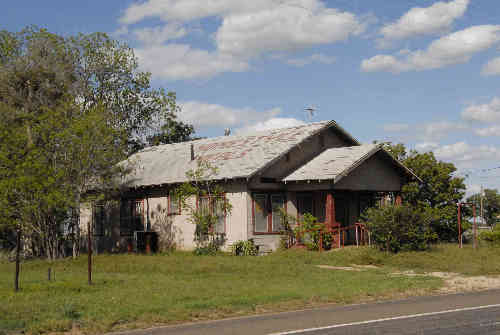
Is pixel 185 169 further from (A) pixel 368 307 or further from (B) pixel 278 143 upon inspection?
(A) pixel 368 307

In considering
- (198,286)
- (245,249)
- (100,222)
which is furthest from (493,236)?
(100,222)

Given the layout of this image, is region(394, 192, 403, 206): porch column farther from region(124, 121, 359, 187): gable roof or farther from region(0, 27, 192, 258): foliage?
region(0, 27, 192, 258): foliage

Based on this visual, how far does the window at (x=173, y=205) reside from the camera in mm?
28217

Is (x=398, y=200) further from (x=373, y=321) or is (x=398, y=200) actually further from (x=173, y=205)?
(x=373, y=321)

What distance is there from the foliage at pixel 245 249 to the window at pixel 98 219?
36.6ft

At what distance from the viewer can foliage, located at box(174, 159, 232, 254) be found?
2628cm

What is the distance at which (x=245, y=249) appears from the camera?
24906 mm

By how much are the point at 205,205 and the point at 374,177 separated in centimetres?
810

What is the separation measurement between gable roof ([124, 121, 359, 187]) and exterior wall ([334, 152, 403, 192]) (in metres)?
2.22

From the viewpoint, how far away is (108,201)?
31812mm

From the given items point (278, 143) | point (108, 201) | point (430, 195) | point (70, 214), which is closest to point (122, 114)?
point (108, 201)

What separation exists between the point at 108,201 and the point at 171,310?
21154 mm

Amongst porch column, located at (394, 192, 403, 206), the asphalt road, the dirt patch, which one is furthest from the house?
the asphalt road

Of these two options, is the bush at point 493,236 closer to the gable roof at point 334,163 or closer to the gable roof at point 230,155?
the gable roof at point 334,163
